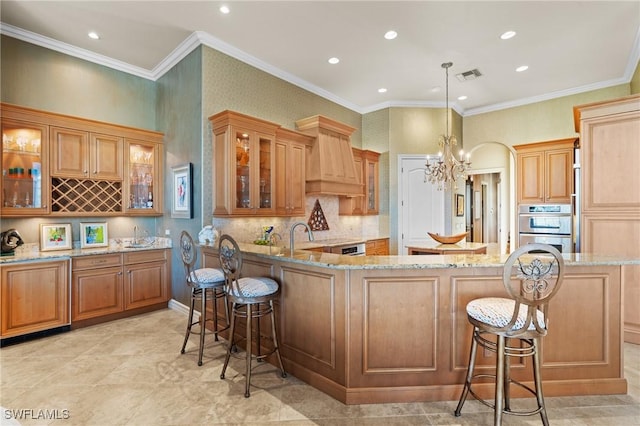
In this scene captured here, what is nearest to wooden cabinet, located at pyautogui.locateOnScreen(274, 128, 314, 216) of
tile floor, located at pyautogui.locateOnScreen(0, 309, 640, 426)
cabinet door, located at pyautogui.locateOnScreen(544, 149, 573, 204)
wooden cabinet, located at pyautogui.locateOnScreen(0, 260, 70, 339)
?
tile floor, located at pyautogui.locateOnScreen(0, 309, 640, 426)

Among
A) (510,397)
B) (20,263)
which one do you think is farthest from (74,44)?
(510,397)

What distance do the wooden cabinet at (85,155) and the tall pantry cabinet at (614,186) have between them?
584 cm

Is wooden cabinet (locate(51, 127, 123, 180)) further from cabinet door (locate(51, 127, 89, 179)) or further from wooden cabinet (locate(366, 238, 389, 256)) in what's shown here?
wooden cabinet (locate(366, 238, 389, 256))

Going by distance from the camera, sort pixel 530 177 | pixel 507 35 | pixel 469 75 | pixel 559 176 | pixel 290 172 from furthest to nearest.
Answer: pixel 530 177
pixel 559 176
pixel 469 75
pixel 290 172
pixel 507 35

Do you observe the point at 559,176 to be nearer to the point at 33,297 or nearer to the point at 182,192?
the point at 182,192

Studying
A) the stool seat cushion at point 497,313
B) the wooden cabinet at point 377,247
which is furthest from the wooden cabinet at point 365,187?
the stool seat cushion at point 497,313

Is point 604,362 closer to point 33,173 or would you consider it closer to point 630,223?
point 630,223

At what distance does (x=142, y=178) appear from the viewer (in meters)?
4.53

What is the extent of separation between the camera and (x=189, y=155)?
4.12m

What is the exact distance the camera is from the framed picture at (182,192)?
4031 mm

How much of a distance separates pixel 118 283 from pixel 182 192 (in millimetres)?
1396

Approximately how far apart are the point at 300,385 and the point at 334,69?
4252 millimetres

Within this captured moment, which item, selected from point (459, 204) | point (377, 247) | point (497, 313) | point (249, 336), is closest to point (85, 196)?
point (249, 336)

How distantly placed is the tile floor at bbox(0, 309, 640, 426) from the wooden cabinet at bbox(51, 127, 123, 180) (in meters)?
2.07
